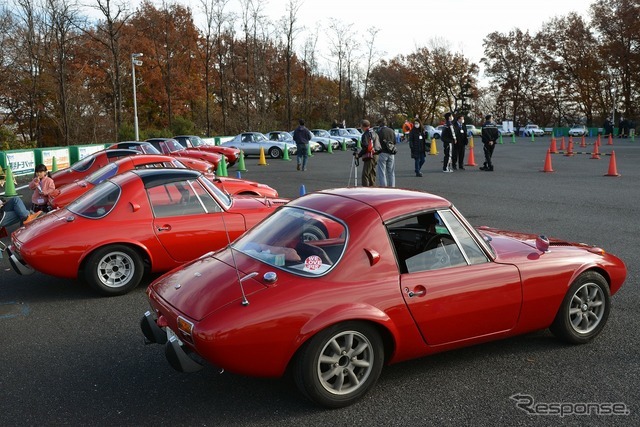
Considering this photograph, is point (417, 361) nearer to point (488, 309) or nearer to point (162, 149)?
point (488, 309)

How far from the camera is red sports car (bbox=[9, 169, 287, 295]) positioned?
20.8ft

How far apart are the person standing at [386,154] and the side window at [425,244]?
32.2ft

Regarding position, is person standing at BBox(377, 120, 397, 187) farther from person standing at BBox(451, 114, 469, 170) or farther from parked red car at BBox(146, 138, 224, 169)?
parked red car at BBox(146, 138, 224, 169)

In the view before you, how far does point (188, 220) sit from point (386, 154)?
8717 mm

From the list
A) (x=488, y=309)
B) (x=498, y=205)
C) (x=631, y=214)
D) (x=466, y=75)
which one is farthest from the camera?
(x=466, y=75)

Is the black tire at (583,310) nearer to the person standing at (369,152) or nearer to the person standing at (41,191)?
the person standing at (41,191)

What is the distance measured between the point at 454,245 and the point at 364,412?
4.62 feet

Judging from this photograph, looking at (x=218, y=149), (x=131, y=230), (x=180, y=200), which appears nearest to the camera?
(x=131, y=230)

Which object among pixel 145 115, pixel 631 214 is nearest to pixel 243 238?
pixel 631 214

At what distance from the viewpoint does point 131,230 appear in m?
6.58

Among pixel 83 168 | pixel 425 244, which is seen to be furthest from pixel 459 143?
pixel 425 244

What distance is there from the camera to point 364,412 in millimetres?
3801

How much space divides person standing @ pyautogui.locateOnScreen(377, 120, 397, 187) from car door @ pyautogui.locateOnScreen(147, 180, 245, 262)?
7.98 meters

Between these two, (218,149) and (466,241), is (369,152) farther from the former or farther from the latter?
(218,149)
